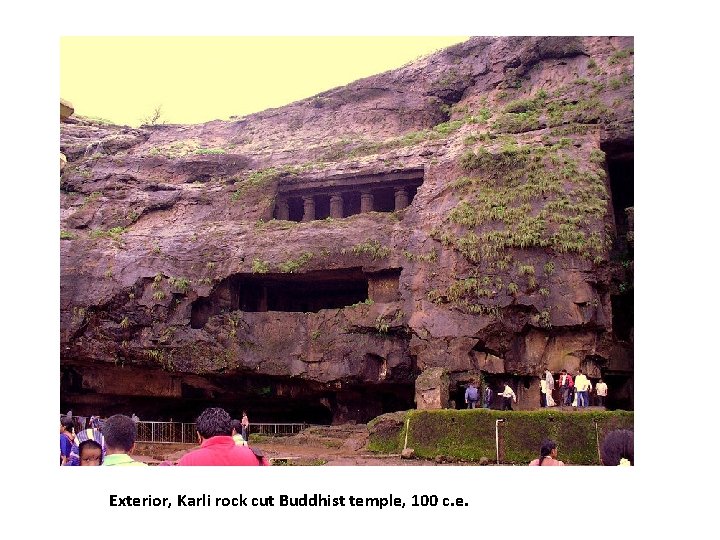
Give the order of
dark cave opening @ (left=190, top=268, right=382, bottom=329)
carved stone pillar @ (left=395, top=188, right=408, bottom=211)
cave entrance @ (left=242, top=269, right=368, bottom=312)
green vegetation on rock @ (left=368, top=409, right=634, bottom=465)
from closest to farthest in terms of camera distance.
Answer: green vegetation on rock @ (left=368, top=409, right=634, bottom=465) → dark cave opening @ (left=190, top=268, right=382, bottom=329) → cave entrance @ (left=242, top=269, right=368, bottom=312) → carved stone pillar @ (left=395, top=188, right=408, bottom=211)

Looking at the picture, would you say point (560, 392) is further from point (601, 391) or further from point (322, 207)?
point (322, 207)

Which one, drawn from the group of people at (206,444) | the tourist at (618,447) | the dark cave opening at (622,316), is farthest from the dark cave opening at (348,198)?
the group of people at (206,444)

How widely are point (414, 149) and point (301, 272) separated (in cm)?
642

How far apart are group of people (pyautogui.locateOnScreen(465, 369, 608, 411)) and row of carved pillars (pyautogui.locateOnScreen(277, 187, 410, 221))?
8334 mm

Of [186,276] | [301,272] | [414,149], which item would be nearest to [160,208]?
[186,276]

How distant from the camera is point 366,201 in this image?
107 ft

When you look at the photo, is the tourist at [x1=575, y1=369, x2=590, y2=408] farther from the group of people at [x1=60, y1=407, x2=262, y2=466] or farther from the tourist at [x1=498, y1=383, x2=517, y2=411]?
the group of people at [x1=60, y1=407, x2=262, y2=466]

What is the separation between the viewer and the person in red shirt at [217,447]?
340 inches

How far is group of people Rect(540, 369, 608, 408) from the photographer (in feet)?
82.0

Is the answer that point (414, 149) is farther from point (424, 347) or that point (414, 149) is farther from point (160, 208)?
point (160, 208)

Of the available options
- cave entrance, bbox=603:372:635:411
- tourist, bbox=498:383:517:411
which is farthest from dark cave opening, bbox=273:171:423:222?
cave entrance, bbox=603:372:635:411

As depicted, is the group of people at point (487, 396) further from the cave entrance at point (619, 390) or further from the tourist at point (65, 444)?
the tourist at point (65, 444)

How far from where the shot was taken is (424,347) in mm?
27609

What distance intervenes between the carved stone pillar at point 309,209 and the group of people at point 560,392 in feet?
33.6
